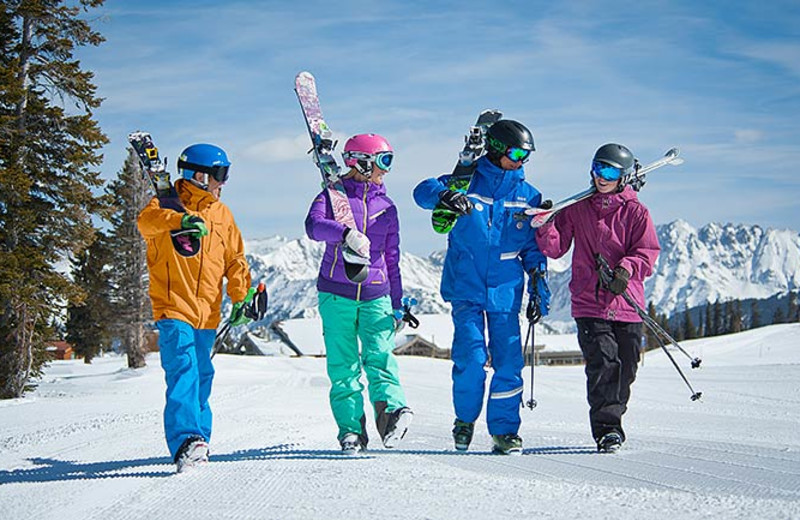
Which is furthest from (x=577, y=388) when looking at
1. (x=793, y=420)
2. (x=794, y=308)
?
(x=794, y=308)

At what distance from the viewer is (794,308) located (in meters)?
140

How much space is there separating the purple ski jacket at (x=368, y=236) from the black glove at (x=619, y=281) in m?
1.49

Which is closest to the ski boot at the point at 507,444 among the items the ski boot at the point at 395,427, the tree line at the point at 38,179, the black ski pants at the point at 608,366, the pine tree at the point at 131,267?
the black ski pants at the point at 608,366

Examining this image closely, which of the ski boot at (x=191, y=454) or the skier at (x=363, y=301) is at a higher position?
the skier at (x=363, y=301)

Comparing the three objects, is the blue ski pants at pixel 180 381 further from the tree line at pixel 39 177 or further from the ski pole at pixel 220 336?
the tree line at pixel 39 177

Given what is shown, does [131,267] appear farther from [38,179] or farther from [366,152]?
[366,152]

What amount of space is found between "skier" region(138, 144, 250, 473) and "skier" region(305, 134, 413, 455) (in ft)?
2.03

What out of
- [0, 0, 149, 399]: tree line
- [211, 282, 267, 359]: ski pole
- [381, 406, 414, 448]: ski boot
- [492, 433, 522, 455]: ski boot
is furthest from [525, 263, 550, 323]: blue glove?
[0, 0, 149, 399]: tree line

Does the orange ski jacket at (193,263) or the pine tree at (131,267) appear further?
the pine tree at (131,267)

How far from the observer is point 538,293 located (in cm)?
605

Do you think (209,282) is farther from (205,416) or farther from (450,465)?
(450,465)

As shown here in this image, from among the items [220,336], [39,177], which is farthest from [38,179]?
[220,336]

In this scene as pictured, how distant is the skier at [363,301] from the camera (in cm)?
552

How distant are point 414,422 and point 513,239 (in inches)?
110
